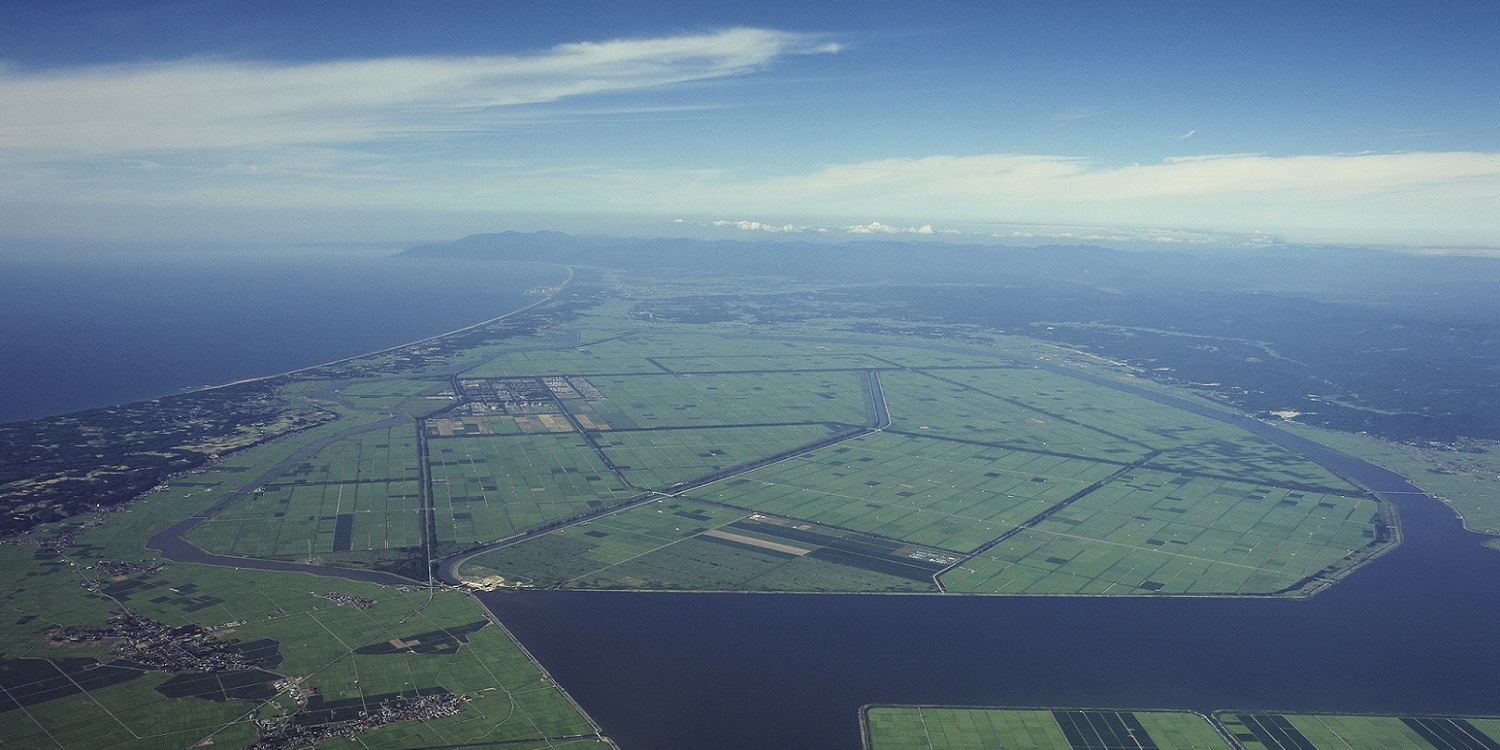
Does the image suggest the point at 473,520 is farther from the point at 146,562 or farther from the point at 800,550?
the point at 800,550

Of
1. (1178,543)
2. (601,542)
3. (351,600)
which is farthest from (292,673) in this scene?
(1178,543)

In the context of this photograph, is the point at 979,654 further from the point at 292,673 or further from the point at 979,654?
the point at 292,673

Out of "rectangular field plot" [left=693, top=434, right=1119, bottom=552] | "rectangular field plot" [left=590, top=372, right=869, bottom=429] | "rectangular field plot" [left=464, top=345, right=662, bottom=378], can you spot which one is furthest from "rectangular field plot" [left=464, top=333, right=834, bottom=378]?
"rectangular field plot" [left=693, top=434, right=1119, bottom=552]

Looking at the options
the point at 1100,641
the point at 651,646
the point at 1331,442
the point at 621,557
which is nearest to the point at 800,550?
the point at 621,557

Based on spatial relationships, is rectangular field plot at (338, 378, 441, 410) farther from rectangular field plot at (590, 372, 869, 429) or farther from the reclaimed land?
the reclaimed land

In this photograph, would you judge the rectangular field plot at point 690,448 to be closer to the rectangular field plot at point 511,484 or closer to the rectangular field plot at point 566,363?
the rectangular field plot at point 511,484
